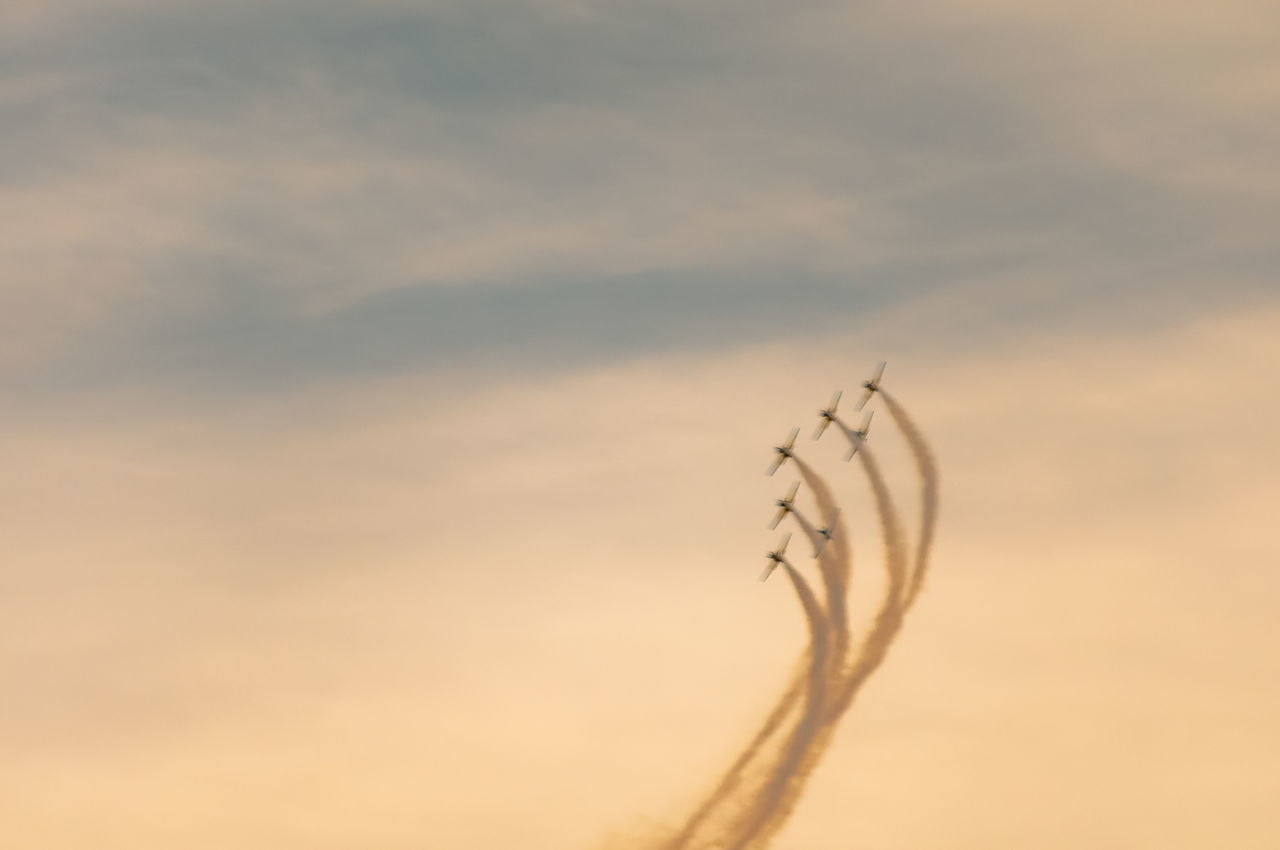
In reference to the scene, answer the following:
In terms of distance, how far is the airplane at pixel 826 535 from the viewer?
628 feet

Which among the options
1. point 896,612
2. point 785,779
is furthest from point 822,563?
point 785,779

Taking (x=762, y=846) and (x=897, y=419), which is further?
(x=897, y=419)

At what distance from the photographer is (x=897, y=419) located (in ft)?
642

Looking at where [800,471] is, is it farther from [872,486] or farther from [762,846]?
[762,846]

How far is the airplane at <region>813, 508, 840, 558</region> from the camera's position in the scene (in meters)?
191

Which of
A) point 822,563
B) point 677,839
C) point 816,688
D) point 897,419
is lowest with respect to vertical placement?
point 677,839

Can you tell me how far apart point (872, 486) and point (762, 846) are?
41.5 meters

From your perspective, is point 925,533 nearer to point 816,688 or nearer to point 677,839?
point 816,688

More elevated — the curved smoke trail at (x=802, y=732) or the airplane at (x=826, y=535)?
the airplane at (x=826, y=535)

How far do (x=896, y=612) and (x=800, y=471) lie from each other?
1958cm

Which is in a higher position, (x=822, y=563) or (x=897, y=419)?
(x=897, y=419)

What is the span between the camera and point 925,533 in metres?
190

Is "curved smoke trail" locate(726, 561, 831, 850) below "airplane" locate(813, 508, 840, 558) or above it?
below

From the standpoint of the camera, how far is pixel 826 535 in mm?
192000
